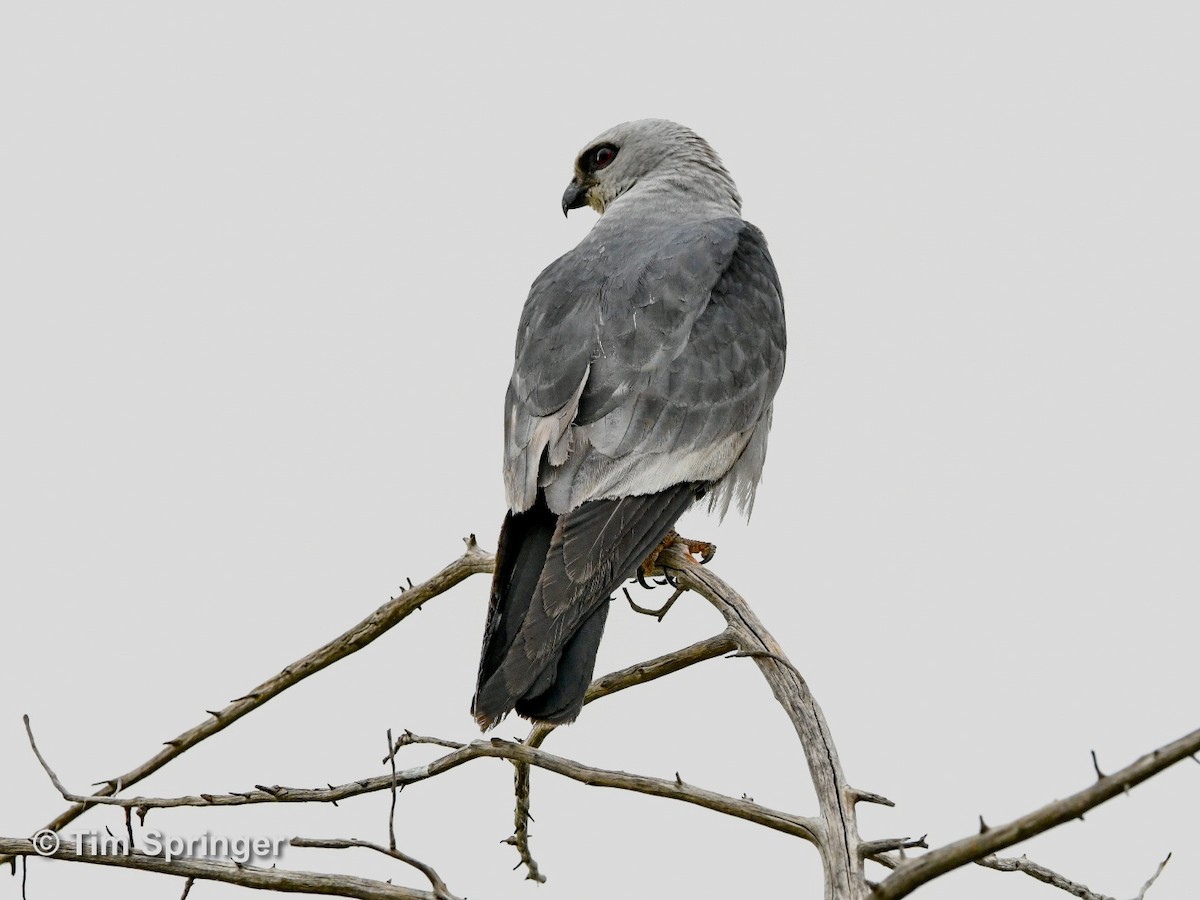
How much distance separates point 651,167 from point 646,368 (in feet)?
4.96

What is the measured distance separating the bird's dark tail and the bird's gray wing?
0.21 feet

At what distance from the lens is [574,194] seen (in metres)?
5.23

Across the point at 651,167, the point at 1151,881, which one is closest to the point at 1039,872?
the point at 1151,881

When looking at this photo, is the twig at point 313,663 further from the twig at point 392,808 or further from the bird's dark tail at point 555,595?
the twig at point 392,808

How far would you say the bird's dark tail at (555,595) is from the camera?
316cm

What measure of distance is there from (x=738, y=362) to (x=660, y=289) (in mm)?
344

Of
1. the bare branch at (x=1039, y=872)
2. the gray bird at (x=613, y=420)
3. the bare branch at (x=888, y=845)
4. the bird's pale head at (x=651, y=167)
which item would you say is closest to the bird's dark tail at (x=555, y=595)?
the gray bird at (x=613, y=420)

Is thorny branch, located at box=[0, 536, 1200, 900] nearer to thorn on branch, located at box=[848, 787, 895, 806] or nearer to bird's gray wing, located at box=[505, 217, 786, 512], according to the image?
thorn on branch, located at box=[848, 787, 895, 806]

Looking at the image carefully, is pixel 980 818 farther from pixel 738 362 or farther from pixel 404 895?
pixel 738 362

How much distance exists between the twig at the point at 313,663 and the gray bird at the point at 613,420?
0.31 metres

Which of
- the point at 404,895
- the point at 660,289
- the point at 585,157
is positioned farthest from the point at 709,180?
the point at 404,895

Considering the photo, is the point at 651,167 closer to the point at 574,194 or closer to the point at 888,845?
the point at 574,194

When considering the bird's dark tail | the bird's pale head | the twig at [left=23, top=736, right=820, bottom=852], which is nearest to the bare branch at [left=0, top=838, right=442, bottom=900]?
the twig at [left=23, top=736, right=820, bottom=852]

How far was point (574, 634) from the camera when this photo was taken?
3.26 metres
